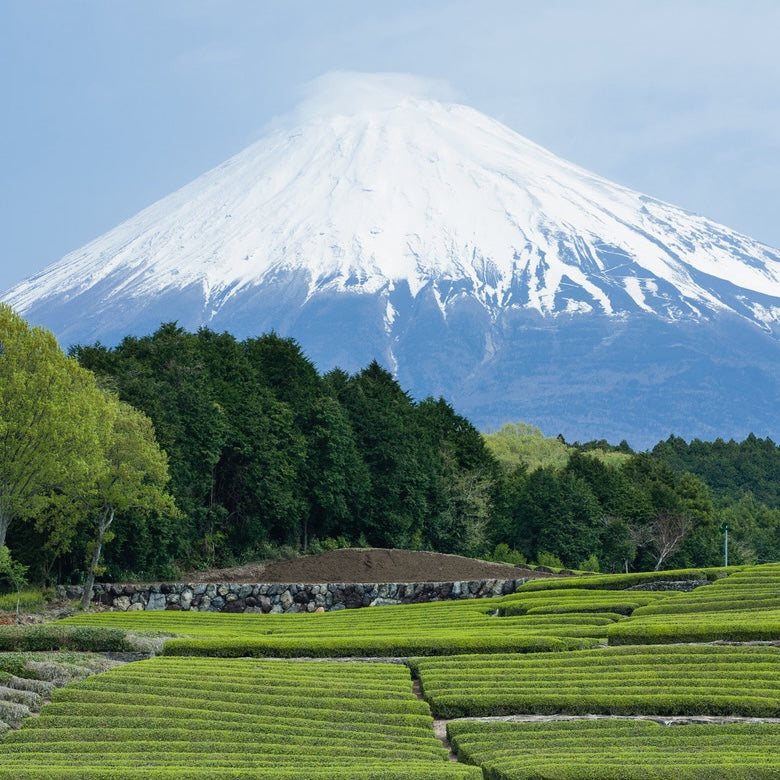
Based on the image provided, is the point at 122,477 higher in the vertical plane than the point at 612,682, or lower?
higher

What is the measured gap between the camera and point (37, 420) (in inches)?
2019

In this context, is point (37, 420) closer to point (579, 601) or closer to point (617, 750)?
point (579, 601)

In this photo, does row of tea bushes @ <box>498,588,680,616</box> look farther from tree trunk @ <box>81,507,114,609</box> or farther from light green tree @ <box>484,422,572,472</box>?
light green tree @ <box>484,422,572,472</box>

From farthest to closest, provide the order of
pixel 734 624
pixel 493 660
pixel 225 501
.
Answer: pixel 225 501 < pixel 734 624 < pixel 493 660

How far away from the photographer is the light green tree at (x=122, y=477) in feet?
181

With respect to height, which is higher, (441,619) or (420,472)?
(420,472)

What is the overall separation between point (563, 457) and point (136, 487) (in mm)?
99635

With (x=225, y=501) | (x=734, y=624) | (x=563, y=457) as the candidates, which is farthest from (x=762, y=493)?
(x=734, y=624)

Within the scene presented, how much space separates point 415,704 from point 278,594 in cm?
3669

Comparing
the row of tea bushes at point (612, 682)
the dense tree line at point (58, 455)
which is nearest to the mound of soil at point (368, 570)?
the dense tree line at point (58, 455)

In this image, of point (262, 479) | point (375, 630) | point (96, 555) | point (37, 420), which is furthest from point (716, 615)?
point (262, 479)

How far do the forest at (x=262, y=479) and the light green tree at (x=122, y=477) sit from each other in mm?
104

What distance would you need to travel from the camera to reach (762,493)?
148750 millimetres

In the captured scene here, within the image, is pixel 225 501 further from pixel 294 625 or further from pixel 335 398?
pixel 294 625
